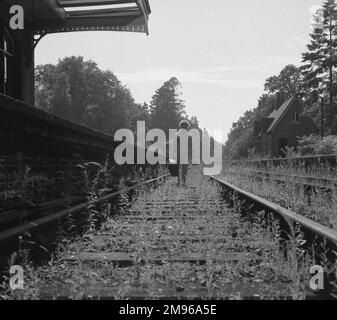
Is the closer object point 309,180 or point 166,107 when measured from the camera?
point 309,180

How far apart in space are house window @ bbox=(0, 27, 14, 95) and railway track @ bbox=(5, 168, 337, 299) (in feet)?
21.4

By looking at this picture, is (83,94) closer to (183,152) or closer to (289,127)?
(289,127)

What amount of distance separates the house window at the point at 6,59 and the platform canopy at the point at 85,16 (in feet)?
2.83

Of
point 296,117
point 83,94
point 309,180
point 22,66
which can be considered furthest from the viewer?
point 83,94

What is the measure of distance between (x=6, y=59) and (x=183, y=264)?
937 cm

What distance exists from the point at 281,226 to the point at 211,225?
4.80ft

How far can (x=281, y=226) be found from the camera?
4535 mm

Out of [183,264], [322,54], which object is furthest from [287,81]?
[183,264]

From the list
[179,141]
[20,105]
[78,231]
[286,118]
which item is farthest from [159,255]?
[286,118]

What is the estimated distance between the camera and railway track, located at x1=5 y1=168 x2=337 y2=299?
2996 millimetres

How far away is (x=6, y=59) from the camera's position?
11742mm

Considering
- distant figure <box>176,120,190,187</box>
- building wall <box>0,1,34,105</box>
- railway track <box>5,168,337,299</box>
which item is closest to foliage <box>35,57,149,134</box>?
distant figure <box>176,120,190,187</box>

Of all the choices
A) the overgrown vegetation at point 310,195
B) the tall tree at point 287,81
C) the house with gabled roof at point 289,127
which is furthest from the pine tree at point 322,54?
the overgrown vegetation at point 310,195
